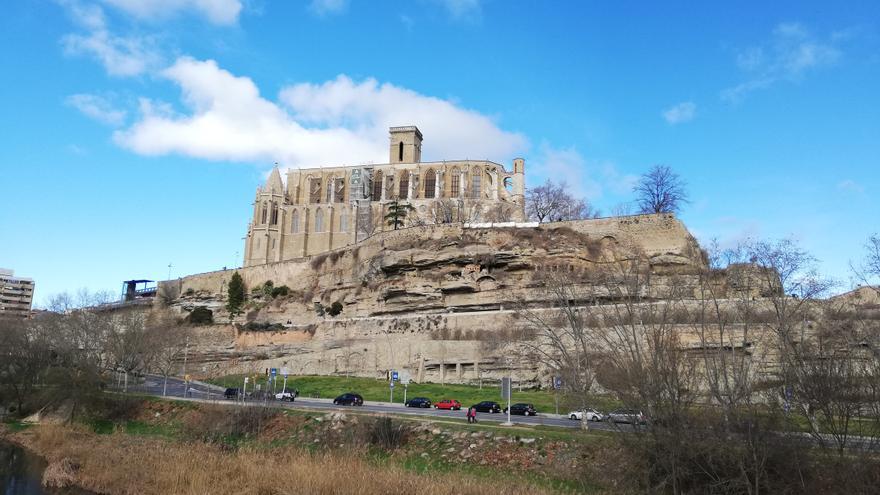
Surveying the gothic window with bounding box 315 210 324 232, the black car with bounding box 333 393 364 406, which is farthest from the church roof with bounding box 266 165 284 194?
the black car with bounding box 333 393 364 406

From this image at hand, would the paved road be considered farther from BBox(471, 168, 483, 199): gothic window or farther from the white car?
BBox(471, 168, 483, 199): gothic window

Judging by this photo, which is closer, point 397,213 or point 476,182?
point 397,213

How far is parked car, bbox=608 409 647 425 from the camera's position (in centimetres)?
1739

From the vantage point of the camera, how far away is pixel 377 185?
310 ft

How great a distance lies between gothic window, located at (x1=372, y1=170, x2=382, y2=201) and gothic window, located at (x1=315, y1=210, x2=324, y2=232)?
26.5 feet

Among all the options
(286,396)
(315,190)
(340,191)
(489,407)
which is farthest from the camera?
(315,190)

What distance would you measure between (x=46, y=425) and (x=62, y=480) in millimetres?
10212

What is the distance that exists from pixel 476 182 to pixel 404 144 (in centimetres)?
1692

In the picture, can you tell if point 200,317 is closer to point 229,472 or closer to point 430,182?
point 430,182

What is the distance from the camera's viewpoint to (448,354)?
4731 cm

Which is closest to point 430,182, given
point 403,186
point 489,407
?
point 403,186

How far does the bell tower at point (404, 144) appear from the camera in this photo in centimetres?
10044

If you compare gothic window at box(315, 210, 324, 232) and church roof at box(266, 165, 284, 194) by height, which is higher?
church roof at box(266, 165, 284, 194)

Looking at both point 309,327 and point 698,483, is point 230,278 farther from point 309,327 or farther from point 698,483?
point 698,483
